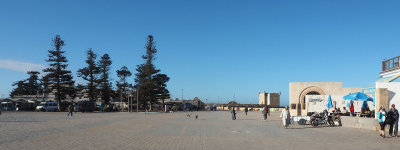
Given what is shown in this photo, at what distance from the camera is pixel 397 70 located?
922 inches

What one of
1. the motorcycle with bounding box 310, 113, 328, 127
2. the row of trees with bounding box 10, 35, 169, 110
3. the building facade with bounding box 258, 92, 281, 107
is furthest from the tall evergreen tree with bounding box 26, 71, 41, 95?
the motorcycle with bounding box 310, 113, 328, 127

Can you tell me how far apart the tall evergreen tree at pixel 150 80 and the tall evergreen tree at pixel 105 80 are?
222 inches

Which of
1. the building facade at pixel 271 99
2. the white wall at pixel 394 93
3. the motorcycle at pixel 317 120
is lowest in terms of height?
the building facade at pixel 271 99

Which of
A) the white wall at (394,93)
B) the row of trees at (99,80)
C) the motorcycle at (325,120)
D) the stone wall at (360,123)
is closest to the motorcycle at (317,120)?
the motorcycle at (325,120)

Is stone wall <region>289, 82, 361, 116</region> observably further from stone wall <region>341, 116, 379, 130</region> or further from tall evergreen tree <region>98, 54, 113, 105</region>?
tall evergreen tree <region>98, 54, 113, 105</region>

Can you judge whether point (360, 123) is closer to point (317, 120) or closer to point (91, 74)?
point (317, 120)

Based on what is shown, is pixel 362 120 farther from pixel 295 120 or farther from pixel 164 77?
pixel 164 77

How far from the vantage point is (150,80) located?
55344 millimetres

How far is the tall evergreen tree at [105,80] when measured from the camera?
56000 mm

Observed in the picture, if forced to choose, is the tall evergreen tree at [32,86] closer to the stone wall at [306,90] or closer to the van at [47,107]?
the van at [47,107]

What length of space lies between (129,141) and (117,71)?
5248cm

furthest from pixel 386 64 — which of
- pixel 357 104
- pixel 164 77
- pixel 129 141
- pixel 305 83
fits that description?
pixel 164 77

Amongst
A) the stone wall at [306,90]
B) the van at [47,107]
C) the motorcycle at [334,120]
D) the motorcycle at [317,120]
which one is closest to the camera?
the motorcycle at [317,120]

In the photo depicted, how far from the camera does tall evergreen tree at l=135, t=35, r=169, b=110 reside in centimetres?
5406
